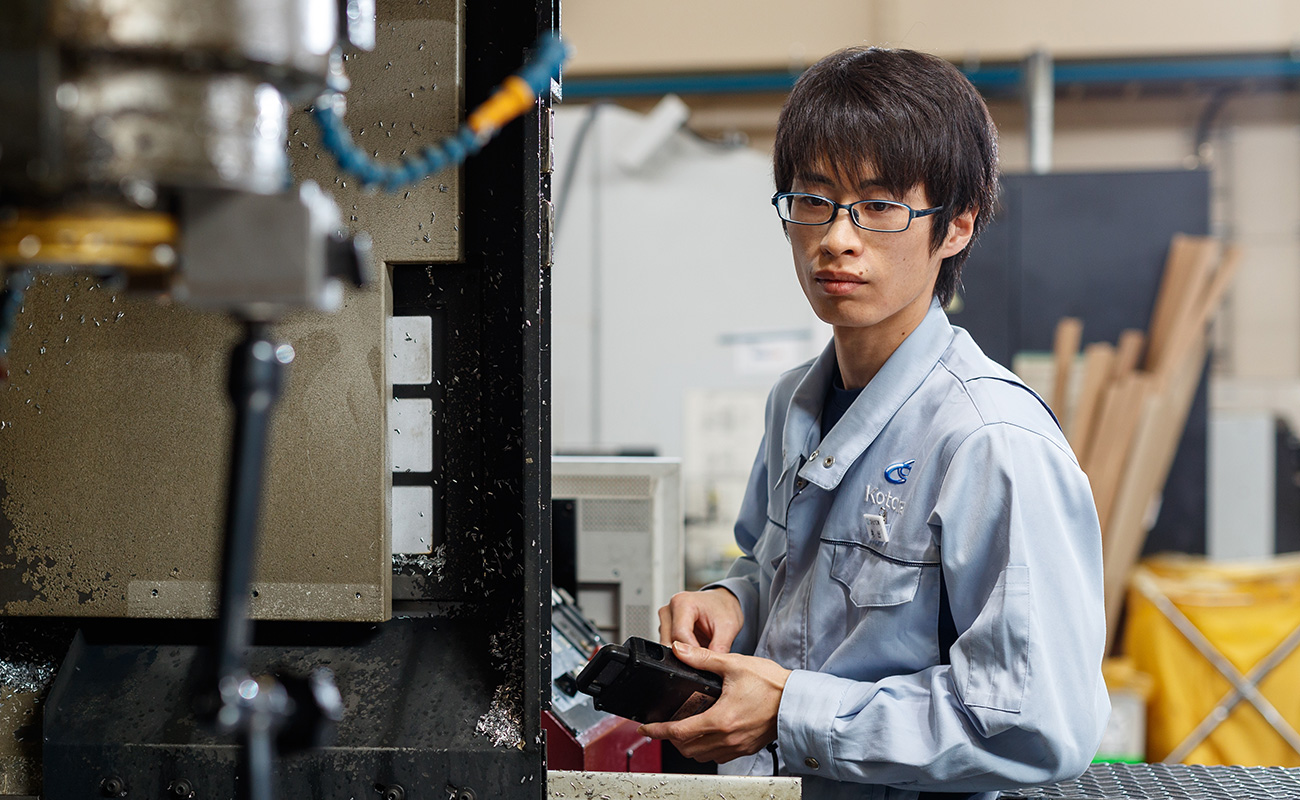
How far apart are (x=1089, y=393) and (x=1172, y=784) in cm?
226

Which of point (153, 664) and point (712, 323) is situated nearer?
point (153, 664)

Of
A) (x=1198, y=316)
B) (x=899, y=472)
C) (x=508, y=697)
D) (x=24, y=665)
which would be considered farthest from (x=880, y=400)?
(x=1198, y=316)

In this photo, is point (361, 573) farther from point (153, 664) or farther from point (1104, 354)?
point (1104, 354)

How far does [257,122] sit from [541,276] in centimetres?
36

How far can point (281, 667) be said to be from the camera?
845mm

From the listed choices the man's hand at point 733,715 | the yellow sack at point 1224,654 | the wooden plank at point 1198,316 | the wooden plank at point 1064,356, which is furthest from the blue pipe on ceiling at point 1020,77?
the man's hand at point 733,715

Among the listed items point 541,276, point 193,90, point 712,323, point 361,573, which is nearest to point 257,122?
point 193,90

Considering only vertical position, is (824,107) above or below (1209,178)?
below

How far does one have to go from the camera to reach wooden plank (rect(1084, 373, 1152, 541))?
297 centimetres

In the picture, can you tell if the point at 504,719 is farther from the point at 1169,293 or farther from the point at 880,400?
the point at 1169,293

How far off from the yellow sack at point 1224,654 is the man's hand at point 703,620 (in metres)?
2.33

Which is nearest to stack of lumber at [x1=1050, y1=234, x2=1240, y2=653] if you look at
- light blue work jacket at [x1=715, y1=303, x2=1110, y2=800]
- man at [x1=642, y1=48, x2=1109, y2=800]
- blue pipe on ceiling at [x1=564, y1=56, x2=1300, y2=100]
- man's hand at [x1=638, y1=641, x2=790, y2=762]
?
blue pipe on ceiling at [x1=564, y1=56, x2=1300, y2=100]

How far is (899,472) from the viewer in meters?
0.87

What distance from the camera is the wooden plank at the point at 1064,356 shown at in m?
3.00
